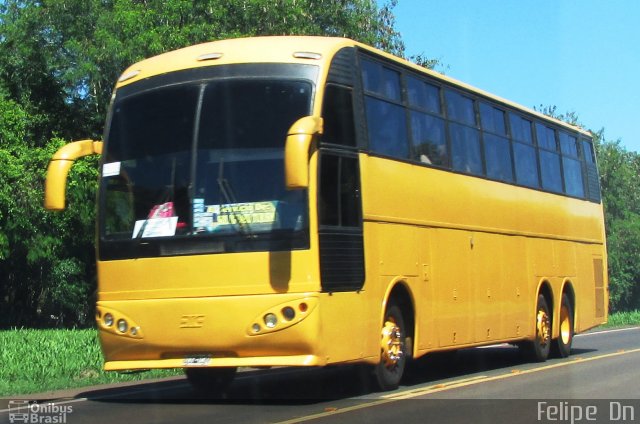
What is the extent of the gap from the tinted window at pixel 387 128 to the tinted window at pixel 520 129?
191 inches

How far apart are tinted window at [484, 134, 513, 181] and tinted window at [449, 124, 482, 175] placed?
14.5 inches

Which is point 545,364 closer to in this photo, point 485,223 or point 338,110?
point 485,223

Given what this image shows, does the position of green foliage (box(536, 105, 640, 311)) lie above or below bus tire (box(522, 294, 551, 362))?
above

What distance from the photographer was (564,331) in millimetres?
20234

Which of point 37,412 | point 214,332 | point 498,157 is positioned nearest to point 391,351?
point 214,332

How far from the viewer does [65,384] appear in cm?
1516

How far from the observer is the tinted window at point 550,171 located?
19625 millimetres

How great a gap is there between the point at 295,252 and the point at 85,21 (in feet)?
111

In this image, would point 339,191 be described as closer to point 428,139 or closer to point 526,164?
point 428,139

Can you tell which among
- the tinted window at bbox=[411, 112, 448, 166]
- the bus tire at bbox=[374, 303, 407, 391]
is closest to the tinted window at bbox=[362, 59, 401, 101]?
the tinted window at bbox=[411, 112, 448, 166]

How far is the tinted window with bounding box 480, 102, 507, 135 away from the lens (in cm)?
1722

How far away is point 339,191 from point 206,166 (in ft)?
4.87

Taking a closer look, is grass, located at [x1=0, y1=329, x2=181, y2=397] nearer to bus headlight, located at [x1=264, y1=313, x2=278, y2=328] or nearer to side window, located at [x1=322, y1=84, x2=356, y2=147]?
bus headlight, located at [x1=264, y1=313, x2=278, y2=328]

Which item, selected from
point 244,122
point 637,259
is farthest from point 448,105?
point 637,259
